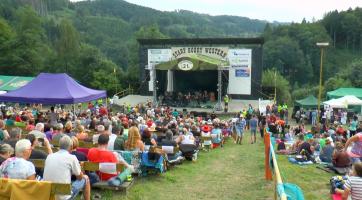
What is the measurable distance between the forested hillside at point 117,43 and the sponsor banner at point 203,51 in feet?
27.4

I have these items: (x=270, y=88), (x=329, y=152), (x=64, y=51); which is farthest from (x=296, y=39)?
(x=329, y=152)

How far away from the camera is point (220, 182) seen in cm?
834

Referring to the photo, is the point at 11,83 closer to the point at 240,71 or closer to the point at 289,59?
the point at 240,71

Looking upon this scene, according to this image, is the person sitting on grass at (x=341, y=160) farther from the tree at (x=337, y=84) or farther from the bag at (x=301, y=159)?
the tree at (x=337, y=84)

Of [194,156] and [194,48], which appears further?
[194,48]

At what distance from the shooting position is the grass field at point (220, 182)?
720 centimetres

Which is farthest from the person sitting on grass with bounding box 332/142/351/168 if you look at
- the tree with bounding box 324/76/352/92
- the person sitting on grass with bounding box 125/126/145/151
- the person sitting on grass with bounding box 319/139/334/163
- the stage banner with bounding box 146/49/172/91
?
the tree with bounding box 324/76/352/92

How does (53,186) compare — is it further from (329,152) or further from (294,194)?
(329,152)

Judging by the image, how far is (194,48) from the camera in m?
30.6

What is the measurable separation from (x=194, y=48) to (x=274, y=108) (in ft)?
27.5

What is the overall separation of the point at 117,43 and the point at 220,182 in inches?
3937

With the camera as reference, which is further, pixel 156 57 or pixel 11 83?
pixel 156 57

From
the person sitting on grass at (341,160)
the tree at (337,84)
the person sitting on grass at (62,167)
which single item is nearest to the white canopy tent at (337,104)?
the person sitting on grass at (341,160)

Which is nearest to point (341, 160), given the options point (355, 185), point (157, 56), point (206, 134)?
point (355, 185)
